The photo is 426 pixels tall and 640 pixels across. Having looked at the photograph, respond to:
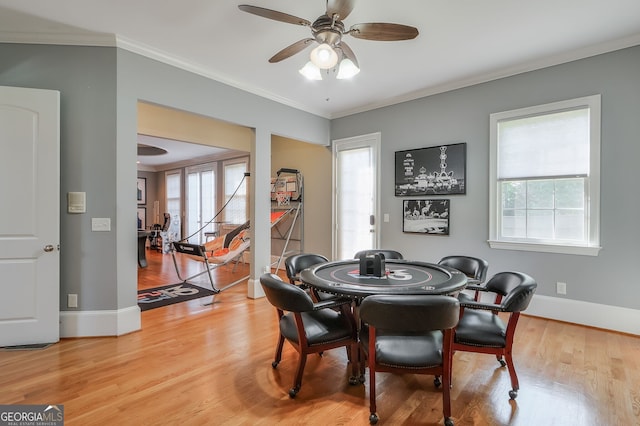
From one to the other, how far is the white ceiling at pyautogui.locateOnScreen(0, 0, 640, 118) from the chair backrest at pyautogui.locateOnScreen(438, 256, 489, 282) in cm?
214

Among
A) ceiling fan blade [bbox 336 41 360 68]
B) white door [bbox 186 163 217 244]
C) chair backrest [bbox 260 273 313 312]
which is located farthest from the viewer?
white door [bbox 186 163 217 244]

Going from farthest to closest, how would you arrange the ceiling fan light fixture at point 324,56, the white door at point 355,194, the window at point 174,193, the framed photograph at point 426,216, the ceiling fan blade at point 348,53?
1. the window at point 174,193
2. the white door at point 355,194
3. the framed photograph at point 426,216
4. the ceiling fan blade at point 348,53
5. the ceiling fan light fixture at point 324,56

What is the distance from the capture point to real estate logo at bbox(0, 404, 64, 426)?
1828mm

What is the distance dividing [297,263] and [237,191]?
5.12 metres

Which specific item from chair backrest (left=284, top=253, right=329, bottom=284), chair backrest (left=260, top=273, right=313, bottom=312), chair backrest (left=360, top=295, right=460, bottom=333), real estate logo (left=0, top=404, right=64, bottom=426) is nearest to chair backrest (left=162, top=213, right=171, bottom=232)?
chair backrest (left=284, top=253, right=329, bottom=284)

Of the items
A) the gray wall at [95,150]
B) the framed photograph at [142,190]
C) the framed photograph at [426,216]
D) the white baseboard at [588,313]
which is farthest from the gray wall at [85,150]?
the framed photograph at [142,190]

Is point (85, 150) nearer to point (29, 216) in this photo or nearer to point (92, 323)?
point (29, 216)

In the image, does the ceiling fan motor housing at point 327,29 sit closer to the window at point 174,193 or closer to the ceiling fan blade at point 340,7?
the ceiling fan blade at point 340,7

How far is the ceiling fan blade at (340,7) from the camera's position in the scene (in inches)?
74.8

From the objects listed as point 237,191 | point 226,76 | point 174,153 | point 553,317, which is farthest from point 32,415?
point 174,153

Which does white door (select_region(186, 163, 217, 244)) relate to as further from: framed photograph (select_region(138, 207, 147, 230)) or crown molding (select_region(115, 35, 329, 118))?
crown molding (select_region(115, 35, 329, 118))

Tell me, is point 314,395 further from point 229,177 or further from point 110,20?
point 229,177

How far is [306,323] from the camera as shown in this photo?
7.50 feet

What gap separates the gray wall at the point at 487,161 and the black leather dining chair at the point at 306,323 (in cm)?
251
